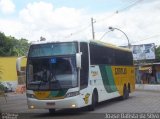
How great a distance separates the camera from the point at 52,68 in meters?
20.4

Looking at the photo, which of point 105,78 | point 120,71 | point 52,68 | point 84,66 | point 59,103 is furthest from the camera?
point 120,71

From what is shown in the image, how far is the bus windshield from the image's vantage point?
66.0 ft

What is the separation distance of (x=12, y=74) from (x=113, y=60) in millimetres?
41758

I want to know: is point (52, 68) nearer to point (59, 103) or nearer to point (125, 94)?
point (59, 103)

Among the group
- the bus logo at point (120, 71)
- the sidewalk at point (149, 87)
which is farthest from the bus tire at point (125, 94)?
the sidewalk at point (149, 87)

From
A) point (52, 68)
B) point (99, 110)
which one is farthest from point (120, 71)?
point (52, 68)

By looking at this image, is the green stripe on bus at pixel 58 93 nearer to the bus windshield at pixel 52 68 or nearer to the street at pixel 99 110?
the bus windshield at pixel 52 68

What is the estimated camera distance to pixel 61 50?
20781mm

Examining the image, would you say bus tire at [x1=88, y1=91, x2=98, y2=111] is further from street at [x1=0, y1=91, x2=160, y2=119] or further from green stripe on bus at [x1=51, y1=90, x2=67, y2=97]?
green stripe on bus at [x1=51, y1=90, x2=67, y2=97]

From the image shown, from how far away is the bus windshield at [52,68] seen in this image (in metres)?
20.1

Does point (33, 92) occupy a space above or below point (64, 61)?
below

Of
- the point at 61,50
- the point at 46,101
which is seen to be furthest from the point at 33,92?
the point at 61,50

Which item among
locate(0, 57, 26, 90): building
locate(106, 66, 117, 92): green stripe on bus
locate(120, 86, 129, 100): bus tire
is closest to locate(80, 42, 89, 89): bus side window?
locate(106, 66, 117, 92): green stripe on bus

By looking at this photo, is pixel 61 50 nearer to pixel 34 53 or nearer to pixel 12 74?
pixel 34 53
